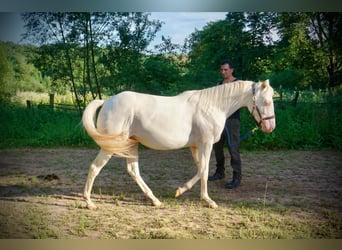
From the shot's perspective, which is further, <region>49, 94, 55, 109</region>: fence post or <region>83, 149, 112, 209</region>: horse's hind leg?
<region>49, 94, 55, 109</region>: fence post

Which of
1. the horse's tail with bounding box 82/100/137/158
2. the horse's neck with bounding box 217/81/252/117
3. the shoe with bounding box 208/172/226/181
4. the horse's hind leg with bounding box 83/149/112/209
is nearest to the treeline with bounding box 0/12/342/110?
the horse's neck with bounding box 217/81/252/117

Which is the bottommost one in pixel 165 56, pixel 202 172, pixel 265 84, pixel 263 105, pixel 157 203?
pixel 157 203

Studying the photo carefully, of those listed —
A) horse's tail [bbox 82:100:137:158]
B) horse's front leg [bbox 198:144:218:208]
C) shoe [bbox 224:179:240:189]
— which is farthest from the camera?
shoe [bbox 224:179:240:189]

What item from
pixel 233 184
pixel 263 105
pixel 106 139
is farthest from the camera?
pixel 233 184

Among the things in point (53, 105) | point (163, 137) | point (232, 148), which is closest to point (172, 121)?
point (163, 137)

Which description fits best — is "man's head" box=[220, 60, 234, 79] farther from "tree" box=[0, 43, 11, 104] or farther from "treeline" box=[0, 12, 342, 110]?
"tree" box=[0, 43, 11, 104]

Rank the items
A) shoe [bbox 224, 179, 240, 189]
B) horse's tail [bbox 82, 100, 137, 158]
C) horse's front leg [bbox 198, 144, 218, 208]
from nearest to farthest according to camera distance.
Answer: horse's tail [bbox 82, 100, 137, 158]
horse's front leg [bbox 198, 144, 218, 208]
shoe [bbox 224, 179, 240, 189]

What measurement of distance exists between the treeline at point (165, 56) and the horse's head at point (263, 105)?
17 cm

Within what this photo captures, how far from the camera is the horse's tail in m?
2.74

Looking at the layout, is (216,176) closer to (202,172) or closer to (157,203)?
(202,172)

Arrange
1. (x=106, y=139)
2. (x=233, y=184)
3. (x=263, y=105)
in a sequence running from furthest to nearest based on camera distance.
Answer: (x=233, y=184), (x=263, y=105), (x=106, y=139)

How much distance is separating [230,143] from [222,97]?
389mm

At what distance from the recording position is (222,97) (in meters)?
2.87
